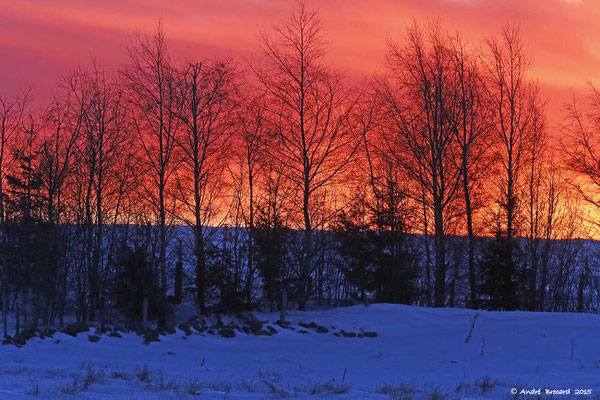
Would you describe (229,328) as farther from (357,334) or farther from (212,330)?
(357,334)

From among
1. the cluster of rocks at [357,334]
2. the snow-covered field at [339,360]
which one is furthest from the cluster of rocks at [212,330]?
the snow-covered field at [339,360]

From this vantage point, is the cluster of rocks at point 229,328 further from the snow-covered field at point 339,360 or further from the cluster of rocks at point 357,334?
the cluster of rocks at point 357,334

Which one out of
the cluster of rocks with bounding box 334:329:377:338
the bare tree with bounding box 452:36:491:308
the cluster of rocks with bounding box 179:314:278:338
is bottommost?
the cluster of rocks with bounding box 334:329:377:338

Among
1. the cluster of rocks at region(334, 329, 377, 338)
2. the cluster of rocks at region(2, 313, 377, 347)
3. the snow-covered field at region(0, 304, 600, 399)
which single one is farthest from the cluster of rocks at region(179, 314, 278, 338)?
the cluster of rocks at region(334, 329, 377, 338)

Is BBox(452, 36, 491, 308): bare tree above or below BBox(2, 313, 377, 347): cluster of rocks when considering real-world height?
above

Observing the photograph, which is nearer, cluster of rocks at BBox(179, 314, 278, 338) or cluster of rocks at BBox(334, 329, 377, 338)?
cluster of rocks at BBox(179, 314, 278, 338)

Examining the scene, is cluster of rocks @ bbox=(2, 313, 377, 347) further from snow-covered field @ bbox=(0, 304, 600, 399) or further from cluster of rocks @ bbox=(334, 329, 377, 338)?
snow-covered field @ bbox=(0, 304, 600, 399)

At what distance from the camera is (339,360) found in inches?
634

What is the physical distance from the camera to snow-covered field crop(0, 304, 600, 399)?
945cm

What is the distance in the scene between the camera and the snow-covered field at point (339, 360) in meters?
9.45

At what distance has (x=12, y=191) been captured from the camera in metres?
30.9

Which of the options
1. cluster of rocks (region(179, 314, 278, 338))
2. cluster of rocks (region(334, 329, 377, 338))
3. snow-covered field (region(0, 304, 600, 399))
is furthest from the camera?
cluster of rocks (region(334, 329, 377, 338))

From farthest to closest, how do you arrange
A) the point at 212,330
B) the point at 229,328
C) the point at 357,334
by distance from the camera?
1. the point at 357,334
2. the point at 229,328
3. the point at 212,330

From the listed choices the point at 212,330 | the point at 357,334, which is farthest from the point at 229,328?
the point at 357,334
